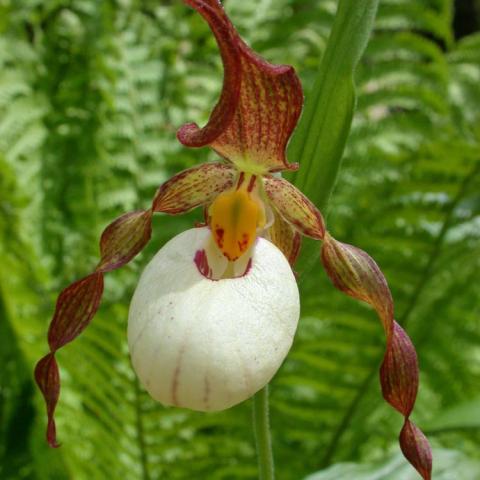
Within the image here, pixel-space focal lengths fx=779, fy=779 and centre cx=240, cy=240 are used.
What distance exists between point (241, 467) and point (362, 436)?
26 cm

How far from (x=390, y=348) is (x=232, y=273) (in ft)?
0.69

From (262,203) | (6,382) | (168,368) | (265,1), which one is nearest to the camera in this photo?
(168,368)

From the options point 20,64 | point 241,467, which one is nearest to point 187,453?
point 241,467

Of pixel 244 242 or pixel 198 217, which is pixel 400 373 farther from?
pixel 198 217

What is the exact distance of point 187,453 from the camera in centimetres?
167

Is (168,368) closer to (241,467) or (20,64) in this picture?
(241,467)

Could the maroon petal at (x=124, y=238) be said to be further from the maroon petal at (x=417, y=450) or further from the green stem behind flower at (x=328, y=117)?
the maroon petal at (x=417, y=450)

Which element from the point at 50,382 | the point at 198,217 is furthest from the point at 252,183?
the point at 198,217

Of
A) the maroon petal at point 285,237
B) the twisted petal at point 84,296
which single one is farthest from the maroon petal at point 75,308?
the maroon petal at point 285,237

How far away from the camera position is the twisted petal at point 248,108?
74cm

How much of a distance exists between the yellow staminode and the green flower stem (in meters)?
0.17

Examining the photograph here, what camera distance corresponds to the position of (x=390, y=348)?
3.04 feet

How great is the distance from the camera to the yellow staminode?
950 millimetres

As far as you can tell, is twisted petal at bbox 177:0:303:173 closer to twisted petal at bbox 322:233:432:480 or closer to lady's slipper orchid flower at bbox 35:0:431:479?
lady's slipper orchid flower at bbox 35:0:431:479
